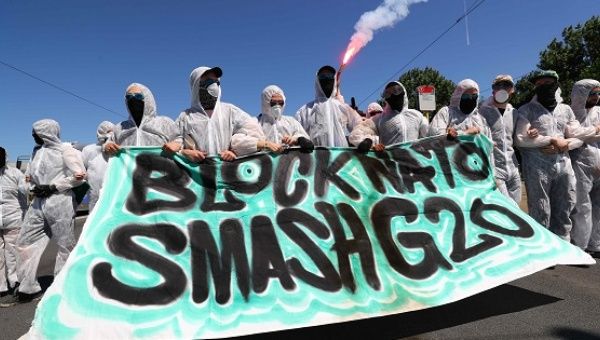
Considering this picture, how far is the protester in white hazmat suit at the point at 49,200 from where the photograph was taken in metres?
4.38

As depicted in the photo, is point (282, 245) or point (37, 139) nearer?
point (282, 245)

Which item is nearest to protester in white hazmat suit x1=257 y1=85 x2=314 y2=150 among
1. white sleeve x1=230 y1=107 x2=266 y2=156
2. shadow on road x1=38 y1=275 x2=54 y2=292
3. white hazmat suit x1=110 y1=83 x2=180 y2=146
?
white sleeve x1=230 y1=107 x2=266 y2=156

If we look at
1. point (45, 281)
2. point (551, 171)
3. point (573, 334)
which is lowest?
point (573, 334)

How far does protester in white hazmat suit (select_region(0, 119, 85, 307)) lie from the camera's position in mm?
4379

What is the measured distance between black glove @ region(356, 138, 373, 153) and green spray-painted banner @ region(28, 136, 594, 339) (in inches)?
2.8

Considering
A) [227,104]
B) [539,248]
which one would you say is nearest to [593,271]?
[539,248]

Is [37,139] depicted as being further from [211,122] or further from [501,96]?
[501,96]

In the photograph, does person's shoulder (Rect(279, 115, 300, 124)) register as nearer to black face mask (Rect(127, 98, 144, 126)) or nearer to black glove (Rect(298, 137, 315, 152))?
black glove (Rect(298, 137, 315, 152))

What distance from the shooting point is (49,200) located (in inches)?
173

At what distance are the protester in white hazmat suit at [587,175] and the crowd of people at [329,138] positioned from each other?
0.01 meters

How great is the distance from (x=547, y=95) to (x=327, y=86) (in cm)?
287

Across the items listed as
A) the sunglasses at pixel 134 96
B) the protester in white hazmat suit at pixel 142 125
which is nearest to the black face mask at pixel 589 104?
the protester in white hazmat suit at pixel 142 125

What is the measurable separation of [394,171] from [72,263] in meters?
2.80

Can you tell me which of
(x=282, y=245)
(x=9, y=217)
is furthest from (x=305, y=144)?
(x=9, y=217)
